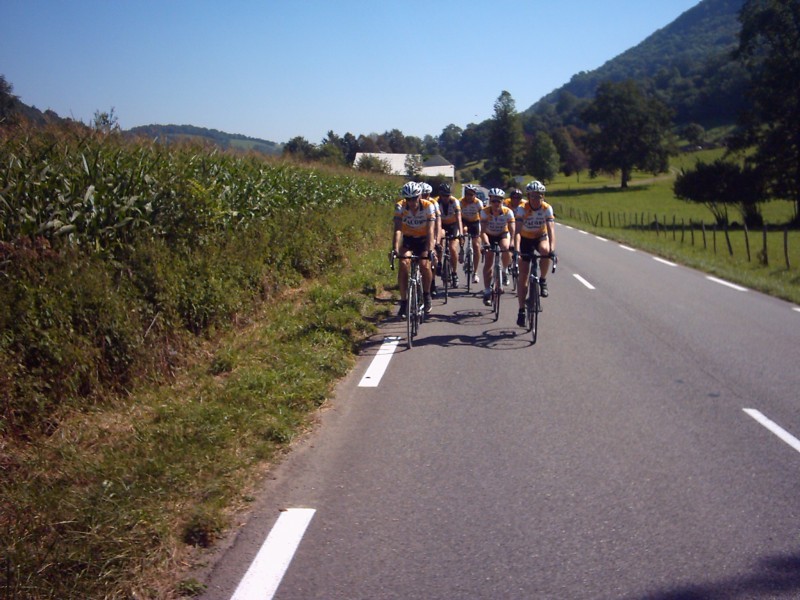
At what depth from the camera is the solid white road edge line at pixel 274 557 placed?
375 cm

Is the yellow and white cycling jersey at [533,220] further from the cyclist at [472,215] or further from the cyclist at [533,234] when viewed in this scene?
the cyclist at [472,215]

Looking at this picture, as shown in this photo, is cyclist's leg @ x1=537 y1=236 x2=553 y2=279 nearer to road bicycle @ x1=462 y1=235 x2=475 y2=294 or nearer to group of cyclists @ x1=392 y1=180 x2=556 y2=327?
group of cyclists @ x1=392 y1=180 x2=556 y2=327

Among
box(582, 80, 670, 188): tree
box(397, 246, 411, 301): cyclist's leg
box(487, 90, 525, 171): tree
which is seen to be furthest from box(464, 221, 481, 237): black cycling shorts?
box(582, 80, 670, 188): tree

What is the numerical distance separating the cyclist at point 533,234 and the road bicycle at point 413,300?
1.34m

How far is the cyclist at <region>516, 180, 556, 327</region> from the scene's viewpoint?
1016 cm

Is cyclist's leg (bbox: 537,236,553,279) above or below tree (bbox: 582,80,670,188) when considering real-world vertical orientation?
below

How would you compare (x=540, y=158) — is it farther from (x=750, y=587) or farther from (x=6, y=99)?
(x=750, y=587)

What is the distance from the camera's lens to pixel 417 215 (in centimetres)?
1048

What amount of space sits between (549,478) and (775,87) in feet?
158

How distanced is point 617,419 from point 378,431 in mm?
2051

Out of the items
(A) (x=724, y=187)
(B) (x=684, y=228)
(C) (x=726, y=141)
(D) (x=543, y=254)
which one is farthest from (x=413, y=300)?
(A) (x=724, y=187)

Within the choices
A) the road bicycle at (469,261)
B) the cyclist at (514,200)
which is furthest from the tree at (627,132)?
the cyclist at (514,200)

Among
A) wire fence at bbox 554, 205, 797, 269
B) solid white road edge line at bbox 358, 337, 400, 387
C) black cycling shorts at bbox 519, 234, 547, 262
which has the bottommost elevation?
wire fence at bbox 554, 205, 797, 269

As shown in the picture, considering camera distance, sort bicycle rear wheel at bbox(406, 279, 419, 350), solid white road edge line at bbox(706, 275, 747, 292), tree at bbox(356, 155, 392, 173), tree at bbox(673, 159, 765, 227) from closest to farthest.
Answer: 1. bicycle rear wheel at bbox(406, 279, 419, 350)
2. solid white road edge line at bbox(706, 275, 747, 292)
3. tree at bbox(356, 155, 392, 173)
4. tree at bbox(673, 159, 765, 227)
